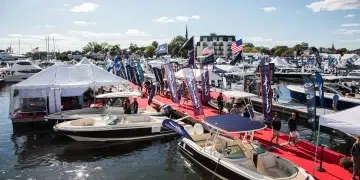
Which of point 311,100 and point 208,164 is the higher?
point 311,100

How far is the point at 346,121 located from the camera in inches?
450

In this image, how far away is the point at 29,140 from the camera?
21.7 meters

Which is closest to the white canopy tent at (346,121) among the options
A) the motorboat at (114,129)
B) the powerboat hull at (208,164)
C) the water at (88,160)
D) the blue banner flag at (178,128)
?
the powerboat hull at (208,164)

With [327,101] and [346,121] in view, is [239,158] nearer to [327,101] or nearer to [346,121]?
[346,121]

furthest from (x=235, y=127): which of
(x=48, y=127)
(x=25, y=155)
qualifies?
(x=48, y=127)

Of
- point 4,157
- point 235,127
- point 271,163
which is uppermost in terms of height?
point 235,127

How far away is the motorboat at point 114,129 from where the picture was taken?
64.7 feet

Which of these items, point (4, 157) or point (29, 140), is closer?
point (4, 157)

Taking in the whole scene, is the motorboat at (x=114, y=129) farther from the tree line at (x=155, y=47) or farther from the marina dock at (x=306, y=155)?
the tree line at (x=155, y=47)

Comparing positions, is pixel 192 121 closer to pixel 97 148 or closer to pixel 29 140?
pixel 97 148

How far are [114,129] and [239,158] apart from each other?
30.8 ft

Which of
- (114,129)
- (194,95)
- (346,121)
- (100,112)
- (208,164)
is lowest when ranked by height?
(208,164)

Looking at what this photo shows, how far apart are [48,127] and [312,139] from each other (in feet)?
64.3

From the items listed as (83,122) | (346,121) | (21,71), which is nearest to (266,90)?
(346,121)
